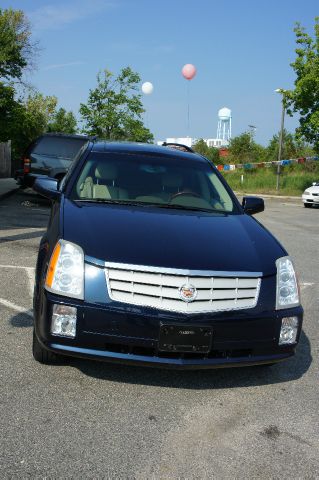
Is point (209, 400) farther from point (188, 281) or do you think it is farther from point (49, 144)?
point (49, 144)

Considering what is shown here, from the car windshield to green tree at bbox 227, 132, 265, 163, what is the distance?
169 feet

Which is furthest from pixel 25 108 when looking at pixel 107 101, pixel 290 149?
pixel 290 149

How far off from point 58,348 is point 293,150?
48.1 meters

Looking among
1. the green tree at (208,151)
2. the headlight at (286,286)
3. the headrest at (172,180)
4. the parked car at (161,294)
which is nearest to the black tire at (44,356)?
the parked car at (161,294)

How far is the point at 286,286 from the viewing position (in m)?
3.69

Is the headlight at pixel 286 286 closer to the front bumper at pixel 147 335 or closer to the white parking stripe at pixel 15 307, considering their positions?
the front bumper at pixel 147 335

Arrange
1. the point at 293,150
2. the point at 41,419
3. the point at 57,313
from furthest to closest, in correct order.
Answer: the point at 293,150
the point at 57,313
the point at 41,419

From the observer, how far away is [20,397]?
342 cm

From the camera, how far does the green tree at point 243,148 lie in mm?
56250

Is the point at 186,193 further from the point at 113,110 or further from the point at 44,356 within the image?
the point at 113,110

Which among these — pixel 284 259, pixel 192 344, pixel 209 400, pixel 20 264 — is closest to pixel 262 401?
pixel 209 400

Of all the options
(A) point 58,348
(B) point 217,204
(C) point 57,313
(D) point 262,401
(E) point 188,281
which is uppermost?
(B) point 217,204

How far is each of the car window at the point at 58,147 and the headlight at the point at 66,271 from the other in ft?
37.9

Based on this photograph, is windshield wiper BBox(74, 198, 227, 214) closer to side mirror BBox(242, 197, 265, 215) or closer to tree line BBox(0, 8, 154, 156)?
side mirror BBox(242, 197, 265, 215)
